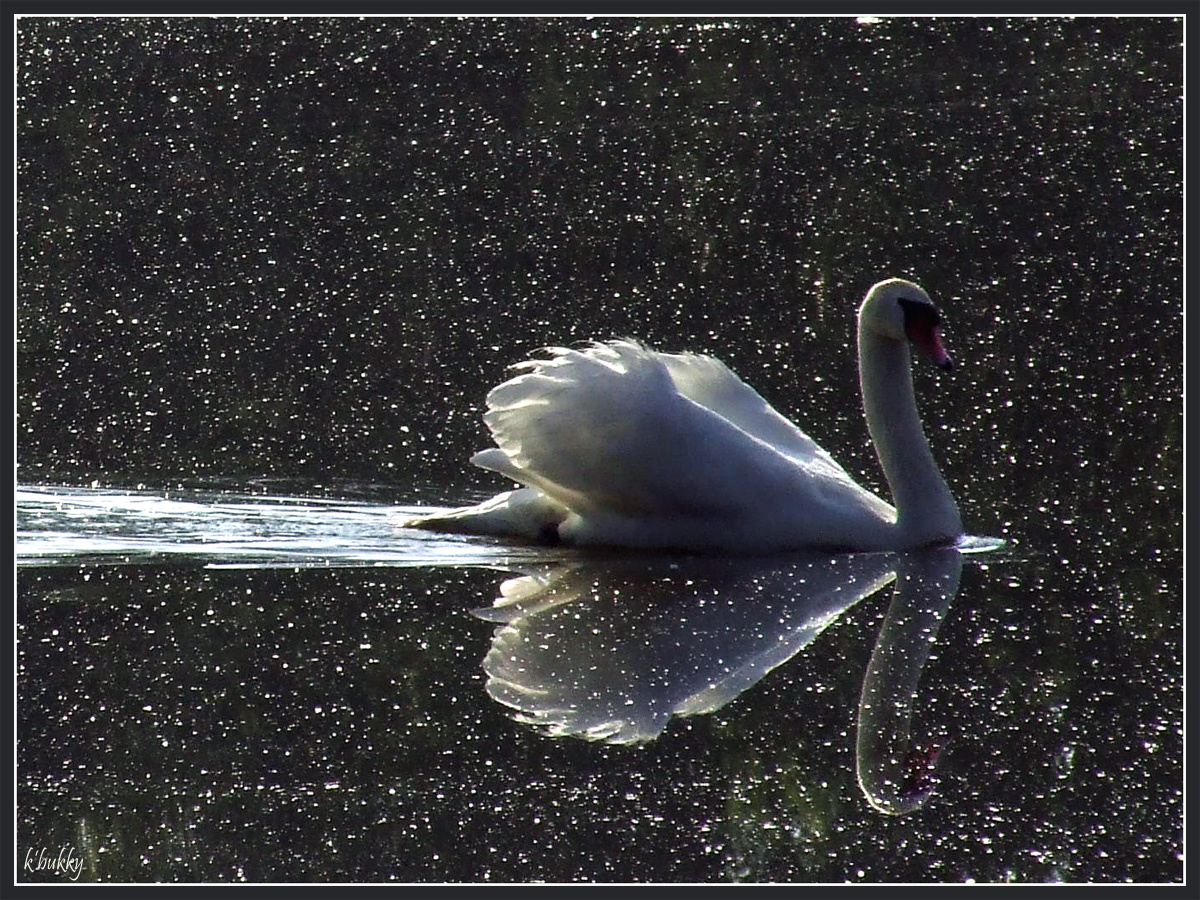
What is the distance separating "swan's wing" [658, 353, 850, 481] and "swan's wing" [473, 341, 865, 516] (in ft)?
0.93

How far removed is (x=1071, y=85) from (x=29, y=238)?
665cm

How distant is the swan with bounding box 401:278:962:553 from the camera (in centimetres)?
690

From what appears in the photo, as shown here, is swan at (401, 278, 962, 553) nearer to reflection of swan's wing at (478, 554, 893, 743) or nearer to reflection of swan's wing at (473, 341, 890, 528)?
reflection of swan's wing at (473, 341, 890, 528)

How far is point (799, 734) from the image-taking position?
548 cm

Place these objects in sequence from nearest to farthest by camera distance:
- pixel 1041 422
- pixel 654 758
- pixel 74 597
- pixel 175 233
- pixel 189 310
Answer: pixel 654 758 < pixel 74 597 < pixel 1041 422 < pixel 189 310 < pixel 175 233

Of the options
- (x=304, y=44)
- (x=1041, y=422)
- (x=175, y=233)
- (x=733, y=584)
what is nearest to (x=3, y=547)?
(x=733, y=584)

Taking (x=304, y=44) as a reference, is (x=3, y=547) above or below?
below

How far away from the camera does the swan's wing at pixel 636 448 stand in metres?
6.89

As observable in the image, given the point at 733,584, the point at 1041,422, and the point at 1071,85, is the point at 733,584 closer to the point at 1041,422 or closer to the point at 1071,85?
the point at 1041,422

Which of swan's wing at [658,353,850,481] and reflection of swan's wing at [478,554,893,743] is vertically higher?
swan's wing at [658,353,850,481]

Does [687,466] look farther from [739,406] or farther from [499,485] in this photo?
[499,485]
